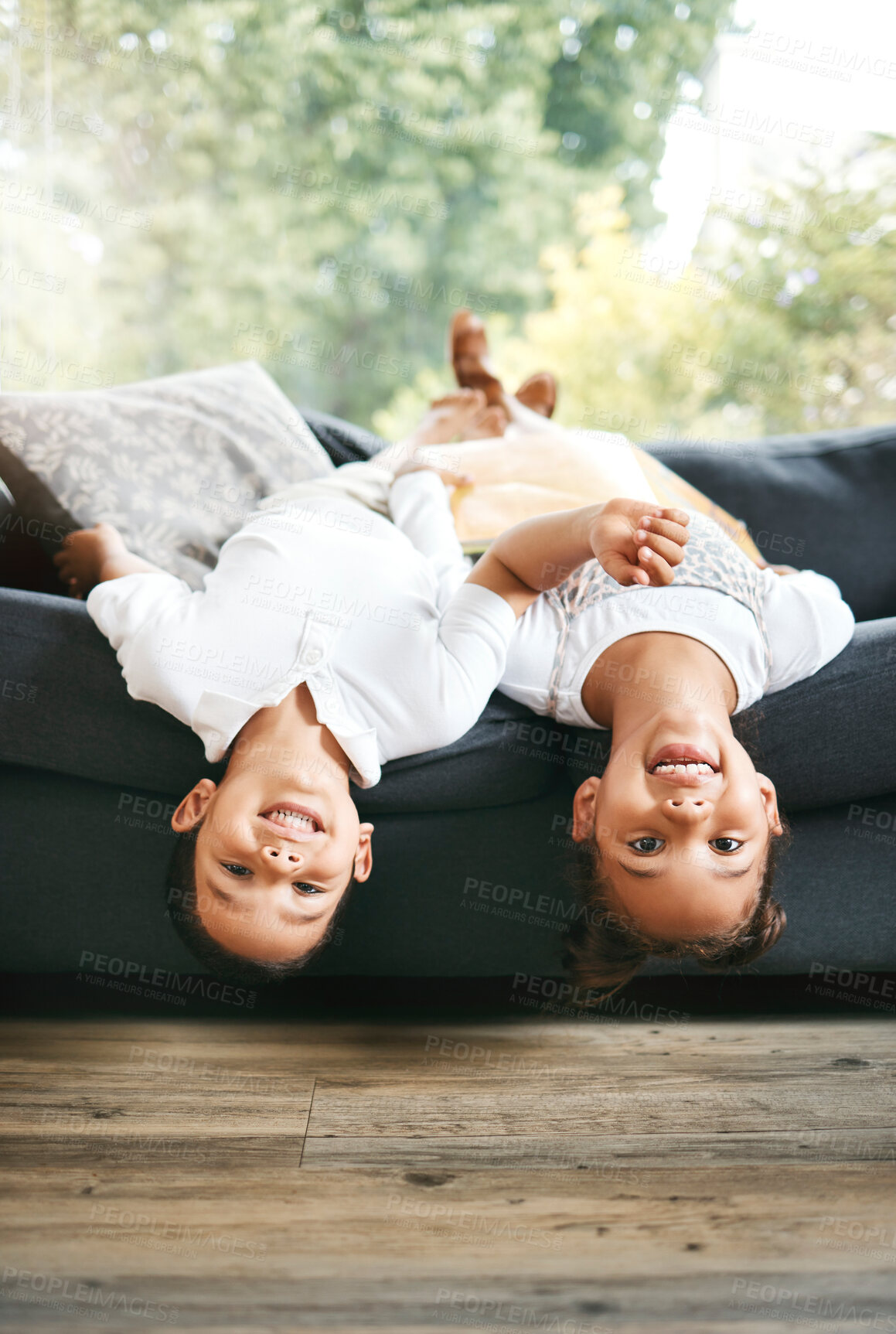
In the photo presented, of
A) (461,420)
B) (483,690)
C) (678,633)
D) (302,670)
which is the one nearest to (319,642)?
(302,670)

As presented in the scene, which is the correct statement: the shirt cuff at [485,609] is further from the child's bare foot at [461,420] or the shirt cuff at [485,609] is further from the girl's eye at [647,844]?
the child's bare foot at [461,420]

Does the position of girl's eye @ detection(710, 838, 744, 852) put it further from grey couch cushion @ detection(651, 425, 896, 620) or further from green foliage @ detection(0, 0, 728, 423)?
green foliage @ detection(0, 0, 728, 423)

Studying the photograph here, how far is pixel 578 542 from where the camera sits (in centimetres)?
105

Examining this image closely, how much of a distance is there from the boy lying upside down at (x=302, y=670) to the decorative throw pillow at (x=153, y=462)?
0.09 m

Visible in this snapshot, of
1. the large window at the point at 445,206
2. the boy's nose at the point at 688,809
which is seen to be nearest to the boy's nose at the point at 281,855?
the boy's nose at the point at 688,809

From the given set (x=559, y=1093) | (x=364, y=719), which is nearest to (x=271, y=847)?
(x=364, y=719)

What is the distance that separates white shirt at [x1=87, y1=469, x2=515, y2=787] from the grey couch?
0.05 metres

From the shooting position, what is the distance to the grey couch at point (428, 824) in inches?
42.2

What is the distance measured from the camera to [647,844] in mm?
971

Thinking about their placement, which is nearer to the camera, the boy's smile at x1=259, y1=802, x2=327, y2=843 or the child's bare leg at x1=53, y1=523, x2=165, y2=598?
the boy's smile at x1=259, y1=802, x2=327, y2=843

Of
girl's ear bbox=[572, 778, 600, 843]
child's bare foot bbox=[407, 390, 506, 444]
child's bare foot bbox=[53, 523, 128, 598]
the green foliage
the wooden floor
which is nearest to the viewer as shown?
the wooden floor

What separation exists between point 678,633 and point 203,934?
0.64 meters

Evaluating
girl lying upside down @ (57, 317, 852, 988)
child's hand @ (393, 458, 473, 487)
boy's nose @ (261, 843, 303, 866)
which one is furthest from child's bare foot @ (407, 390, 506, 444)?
boy's nose @ (261, 843, 303, 866)

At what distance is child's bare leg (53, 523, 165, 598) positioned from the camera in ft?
4.02
